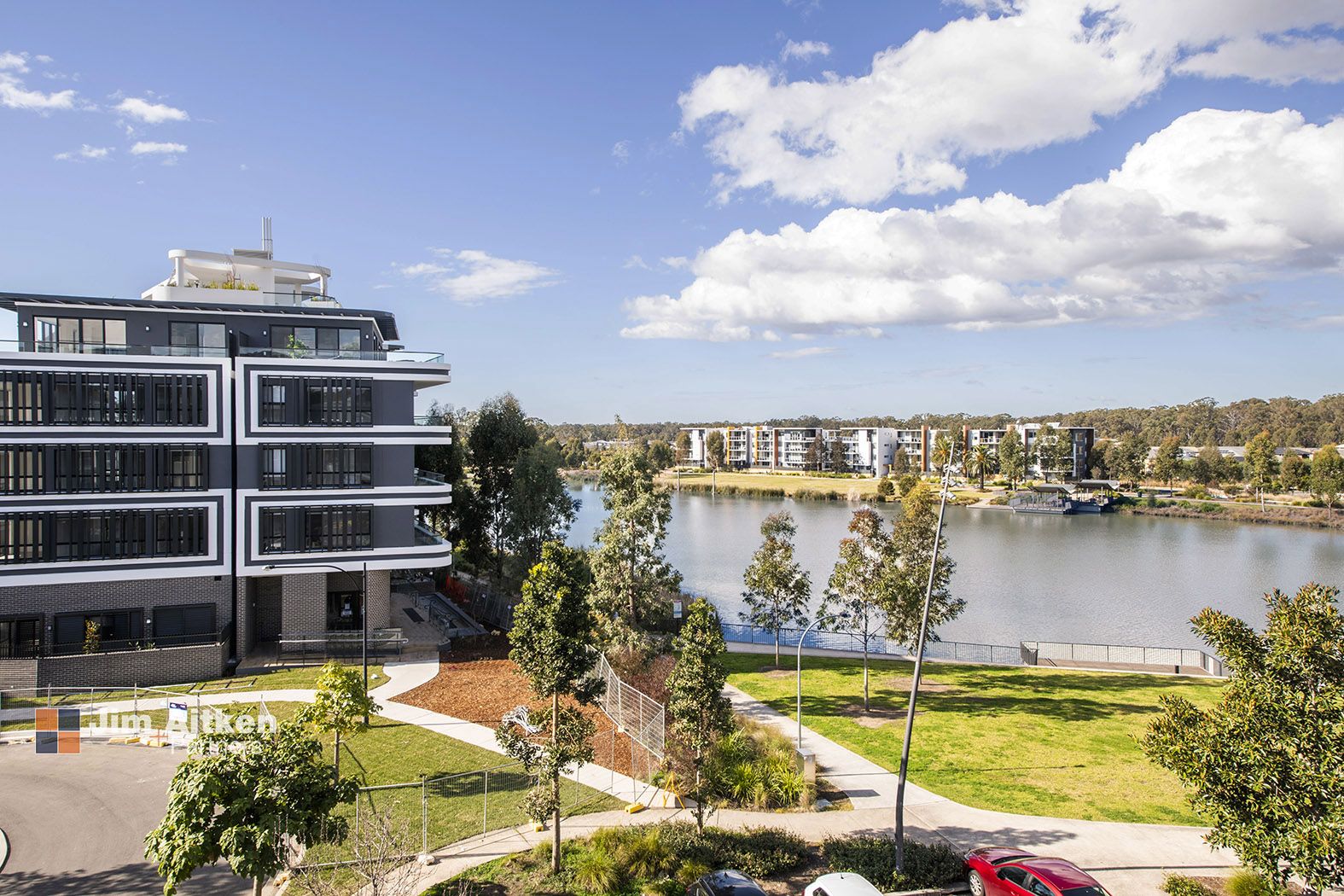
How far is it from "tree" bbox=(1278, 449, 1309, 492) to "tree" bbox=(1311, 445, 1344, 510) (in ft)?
11.9

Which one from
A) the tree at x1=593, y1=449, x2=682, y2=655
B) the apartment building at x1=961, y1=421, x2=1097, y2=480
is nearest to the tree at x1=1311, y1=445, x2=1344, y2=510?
the apartment building at x1=961, y1=421, x2=1097, y2=480

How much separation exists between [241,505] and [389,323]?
12.7 m

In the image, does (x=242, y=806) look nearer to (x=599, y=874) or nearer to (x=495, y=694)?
(x=599, y=874)

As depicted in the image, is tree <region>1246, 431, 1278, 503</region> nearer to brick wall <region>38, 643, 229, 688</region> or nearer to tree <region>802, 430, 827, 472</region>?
tree <region>802, 430, 827, 472</region>

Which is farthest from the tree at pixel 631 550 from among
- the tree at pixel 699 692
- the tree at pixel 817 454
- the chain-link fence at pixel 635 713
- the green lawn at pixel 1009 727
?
the tree at pixel 817 454

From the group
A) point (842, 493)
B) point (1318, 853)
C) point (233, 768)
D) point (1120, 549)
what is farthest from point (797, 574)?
point (842, 493)

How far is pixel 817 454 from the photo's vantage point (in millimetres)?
164875

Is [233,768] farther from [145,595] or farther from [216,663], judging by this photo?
[145,595]

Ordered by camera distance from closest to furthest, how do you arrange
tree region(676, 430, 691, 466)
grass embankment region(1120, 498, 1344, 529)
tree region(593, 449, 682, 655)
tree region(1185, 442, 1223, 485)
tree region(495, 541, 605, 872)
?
tree region(495, 541, 605, 872)
tree region(593, 449, 682, 655)
grass embankment region(1120, 498, 1344, 529)
tree region(1185, 442, 1223, 485)
tree region(676, 430, 691, 466)

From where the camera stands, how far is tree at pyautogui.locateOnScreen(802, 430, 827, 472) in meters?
165

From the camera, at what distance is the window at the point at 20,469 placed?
1169 inches

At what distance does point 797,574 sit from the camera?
1432 inches

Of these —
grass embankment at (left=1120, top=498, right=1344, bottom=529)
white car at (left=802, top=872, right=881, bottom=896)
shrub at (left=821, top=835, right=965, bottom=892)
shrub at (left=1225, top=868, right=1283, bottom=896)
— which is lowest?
grass embankment at (left=1120, top=498, right=1344, bottom=529)

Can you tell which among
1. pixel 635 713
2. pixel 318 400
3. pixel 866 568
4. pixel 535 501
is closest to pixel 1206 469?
pixel 866 568
